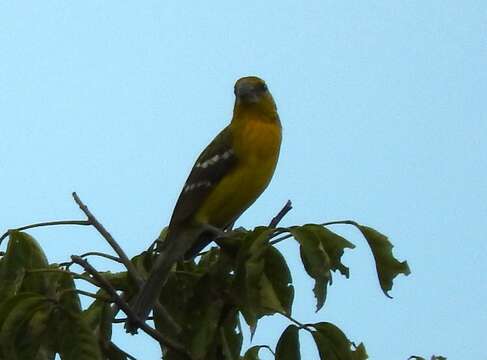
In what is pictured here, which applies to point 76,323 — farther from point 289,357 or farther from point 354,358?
point 354,358

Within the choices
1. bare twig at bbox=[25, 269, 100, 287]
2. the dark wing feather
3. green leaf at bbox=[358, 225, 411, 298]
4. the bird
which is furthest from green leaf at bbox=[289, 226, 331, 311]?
the dark wing feather

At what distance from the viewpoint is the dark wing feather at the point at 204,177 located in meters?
6.21

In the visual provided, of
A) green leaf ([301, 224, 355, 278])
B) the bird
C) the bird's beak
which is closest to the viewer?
green leaf ([301, 224, 355, 278])

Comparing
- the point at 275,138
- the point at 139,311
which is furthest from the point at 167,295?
the point at 275,138

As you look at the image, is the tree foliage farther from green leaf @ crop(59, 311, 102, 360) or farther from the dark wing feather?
the dark wing feather

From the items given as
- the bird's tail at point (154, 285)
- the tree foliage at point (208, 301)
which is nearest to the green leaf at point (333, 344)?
the tree foliage at point (208, 301)

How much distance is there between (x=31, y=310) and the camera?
3.89 metres

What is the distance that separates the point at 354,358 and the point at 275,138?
2670 mm

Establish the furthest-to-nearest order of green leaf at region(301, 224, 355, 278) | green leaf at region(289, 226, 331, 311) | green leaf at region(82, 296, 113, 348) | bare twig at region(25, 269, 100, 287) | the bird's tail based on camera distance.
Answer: the bird's tail, green leaf at region(82, 296, 113, 348), bare twig at region(25, 269, 100, 287), green leaf at region(301, 224, 355, 278), green leaf at region(289, 226, 331, 311)

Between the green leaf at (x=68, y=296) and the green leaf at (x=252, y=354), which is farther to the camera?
the green leaf at (x=252, y=354)

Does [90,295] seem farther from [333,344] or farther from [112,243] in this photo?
[333,344]

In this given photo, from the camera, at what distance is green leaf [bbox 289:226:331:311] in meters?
3.81

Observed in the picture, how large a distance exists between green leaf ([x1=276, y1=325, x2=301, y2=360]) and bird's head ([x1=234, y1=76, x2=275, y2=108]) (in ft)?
9.64

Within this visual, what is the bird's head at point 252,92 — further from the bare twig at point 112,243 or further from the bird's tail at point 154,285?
the bare twig at point 112,243
